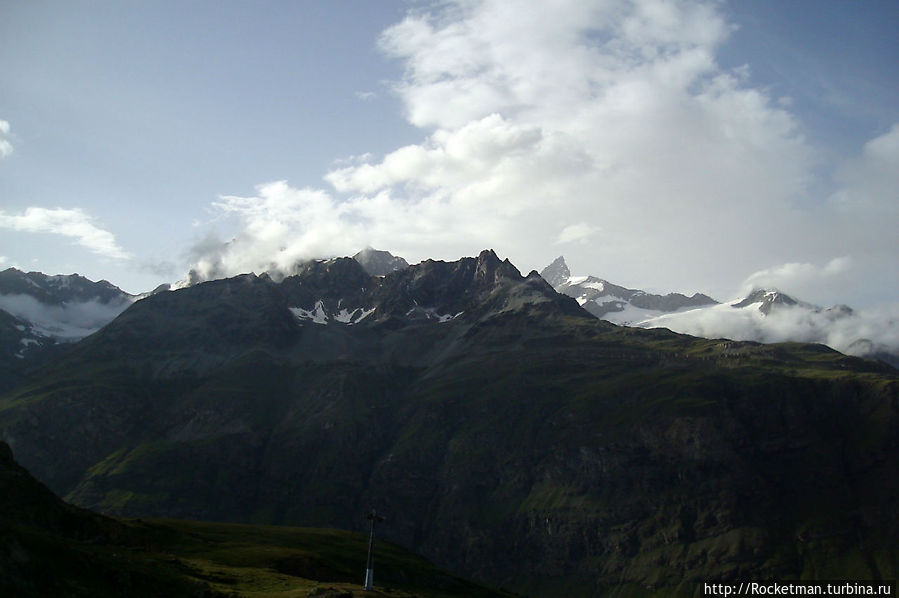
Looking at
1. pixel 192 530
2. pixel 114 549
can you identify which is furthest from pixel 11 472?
pixel 192 530

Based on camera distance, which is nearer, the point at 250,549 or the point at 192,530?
the point at 250,549

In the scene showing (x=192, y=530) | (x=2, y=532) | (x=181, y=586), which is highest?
(x=2, y=532)

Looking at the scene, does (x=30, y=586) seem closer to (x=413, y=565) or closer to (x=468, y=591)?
(x=468, y=591)

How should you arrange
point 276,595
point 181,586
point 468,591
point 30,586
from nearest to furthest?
point 30,586 → point 181,586 → point 276,595 → point 468,591

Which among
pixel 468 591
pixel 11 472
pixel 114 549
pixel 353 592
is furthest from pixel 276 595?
pixel 468 591

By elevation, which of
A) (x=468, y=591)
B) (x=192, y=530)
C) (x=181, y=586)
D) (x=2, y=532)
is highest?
(x=2, y=532)

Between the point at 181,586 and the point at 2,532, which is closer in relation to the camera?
the point at 2,532

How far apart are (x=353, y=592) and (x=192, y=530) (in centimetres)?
8724

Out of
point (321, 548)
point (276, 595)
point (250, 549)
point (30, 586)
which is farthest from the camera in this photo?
point (321, 548)

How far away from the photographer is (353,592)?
81375 millimetres

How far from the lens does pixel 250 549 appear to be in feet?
444

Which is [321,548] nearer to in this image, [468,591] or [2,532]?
[468,591]

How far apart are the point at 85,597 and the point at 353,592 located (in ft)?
96.7

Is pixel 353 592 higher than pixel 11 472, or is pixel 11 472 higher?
pixel 11 472
